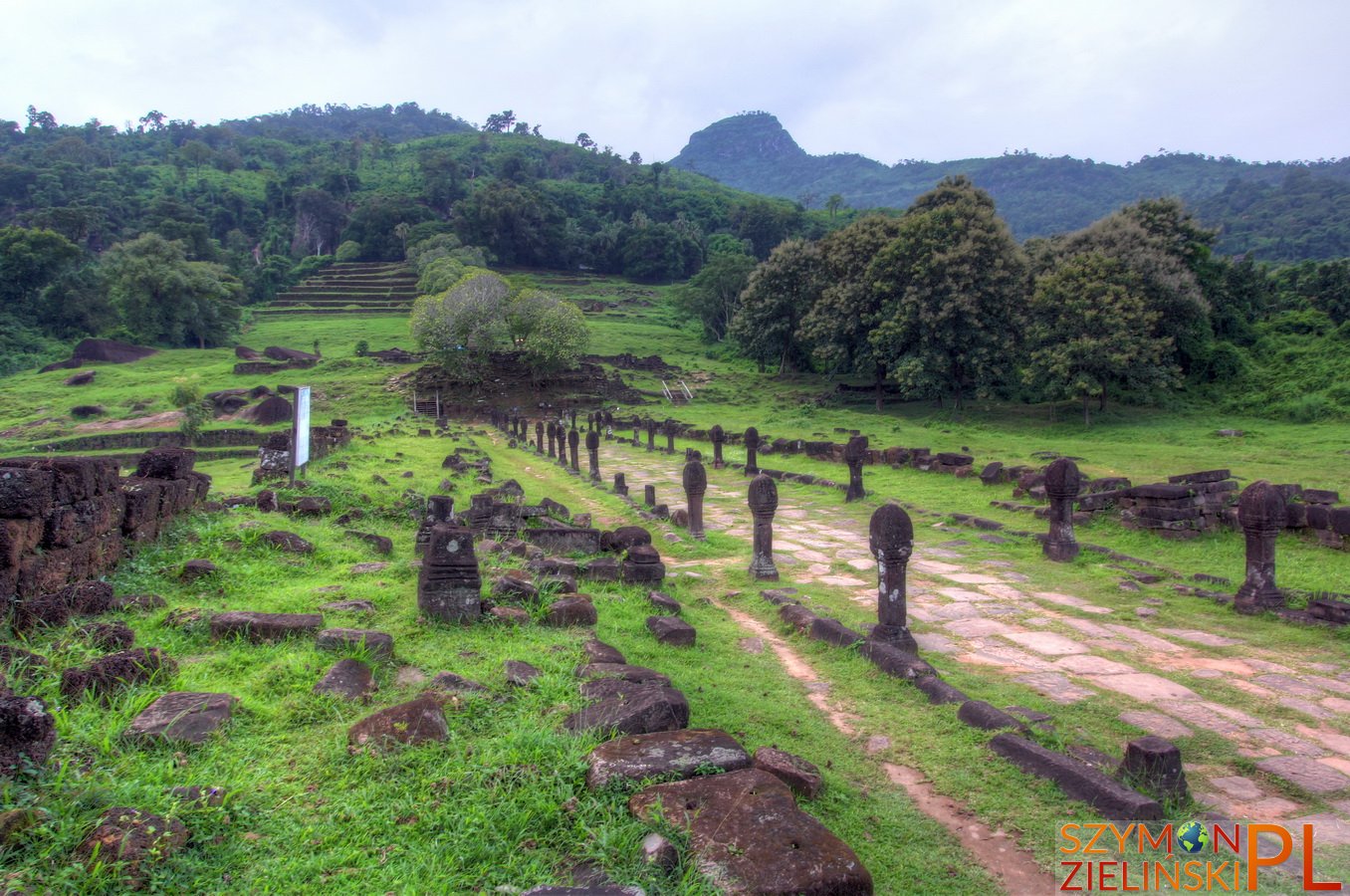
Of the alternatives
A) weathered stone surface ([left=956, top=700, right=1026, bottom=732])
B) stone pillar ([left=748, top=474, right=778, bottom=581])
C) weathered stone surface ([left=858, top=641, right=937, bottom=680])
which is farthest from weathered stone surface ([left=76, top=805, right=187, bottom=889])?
stone pillar ([left=748, top=474, right=778, bottom=581])

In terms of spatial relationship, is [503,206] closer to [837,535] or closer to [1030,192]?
[837,535]

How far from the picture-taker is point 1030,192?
173 metres

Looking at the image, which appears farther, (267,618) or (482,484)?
(482,484)

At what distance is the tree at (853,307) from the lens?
35312mm

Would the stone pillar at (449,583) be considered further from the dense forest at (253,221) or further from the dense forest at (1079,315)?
the dense forest at (253,221)

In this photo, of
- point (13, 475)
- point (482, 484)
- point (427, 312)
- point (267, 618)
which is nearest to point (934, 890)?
point (267, 618)

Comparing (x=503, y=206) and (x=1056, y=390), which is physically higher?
(x=503, y=206)

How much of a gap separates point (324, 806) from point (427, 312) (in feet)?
156

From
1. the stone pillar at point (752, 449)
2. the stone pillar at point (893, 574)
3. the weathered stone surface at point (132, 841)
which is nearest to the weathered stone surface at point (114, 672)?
the weathered stone surface at point (132, 841)

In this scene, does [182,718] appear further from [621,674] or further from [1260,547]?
[1260,547]

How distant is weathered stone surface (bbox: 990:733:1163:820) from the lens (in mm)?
4074

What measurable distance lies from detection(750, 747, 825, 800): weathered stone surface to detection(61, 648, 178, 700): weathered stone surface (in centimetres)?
344

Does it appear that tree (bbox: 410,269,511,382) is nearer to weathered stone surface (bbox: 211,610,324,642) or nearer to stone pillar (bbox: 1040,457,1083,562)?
stone pillar (bbox: 1040,457,1083,562)

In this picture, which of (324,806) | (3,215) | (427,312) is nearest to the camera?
(324,806)
